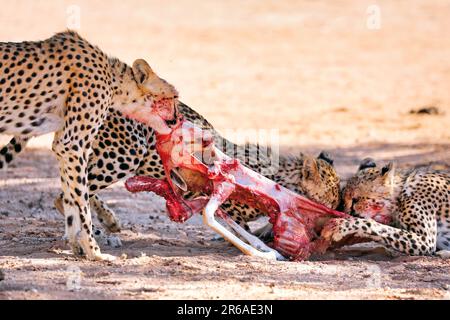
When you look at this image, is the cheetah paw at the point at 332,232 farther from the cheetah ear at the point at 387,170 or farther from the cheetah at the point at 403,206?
the cheetah ear at the point at 387,170

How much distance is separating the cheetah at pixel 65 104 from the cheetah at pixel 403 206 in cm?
187

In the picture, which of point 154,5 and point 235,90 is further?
point 154,5

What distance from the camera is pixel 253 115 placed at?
15.1 metres

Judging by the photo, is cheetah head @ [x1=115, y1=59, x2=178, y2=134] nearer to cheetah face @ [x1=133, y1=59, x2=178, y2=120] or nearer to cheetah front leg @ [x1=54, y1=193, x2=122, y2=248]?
cheetah face @ [x1=133, y1=59, x2=178, y2=120]

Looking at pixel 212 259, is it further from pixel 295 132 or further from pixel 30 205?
pixel 295 132

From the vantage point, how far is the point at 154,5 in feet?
80.7

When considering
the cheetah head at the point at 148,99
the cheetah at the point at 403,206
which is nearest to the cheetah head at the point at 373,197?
the cheetah at the point at 403,206

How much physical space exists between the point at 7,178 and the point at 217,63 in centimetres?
869

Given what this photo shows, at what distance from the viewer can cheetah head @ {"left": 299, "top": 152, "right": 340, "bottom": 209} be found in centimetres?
824

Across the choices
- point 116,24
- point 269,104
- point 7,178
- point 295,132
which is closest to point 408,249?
point 7,178

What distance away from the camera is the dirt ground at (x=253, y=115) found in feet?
22.4

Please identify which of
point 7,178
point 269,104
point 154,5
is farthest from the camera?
point 154,5

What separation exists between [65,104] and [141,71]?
71cm

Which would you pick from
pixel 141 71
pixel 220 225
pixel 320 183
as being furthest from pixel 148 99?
pixel 320 183
